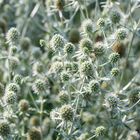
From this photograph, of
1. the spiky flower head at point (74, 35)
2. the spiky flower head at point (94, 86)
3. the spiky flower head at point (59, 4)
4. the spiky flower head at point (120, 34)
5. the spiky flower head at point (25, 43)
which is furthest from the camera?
the spiky flower head at point (74, 35)

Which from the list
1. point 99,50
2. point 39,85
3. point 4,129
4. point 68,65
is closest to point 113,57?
point 99,50

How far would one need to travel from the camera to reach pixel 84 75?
7.41 ft

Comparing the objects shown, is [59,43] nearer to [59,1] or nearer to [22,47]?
[59,1]

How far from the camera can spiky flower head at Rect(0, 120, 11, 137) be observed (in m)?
2.17

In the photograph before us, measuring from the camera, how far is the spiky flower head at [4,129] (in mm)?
2170

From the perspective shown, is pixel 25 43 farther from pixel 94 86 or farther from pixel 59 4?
pixel 94 86

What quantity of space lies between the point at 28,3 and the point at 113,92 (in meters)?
2.09

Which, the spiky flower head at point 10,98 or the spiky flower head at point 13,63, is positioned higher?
the spiky flower head at point 13,63

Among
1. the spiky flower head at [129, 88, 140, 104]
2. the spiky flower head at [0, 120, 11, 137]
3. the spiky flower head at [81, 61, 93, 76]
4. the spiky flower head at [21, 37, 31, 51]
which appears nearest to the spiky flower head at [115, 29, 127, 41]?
the spiky flower head at [81, 61, 93, 76]

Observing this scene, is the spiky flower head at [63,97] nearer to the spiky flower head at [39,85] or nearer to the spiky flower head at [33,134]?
the spiky flower head at [39,85]

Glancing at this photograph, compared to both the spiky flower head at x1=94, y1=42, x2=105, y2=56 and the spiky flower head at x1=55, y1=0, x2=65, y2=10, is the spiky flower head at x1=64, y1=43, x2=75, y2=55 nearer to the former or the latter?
the spiky flower head at x1=94, y1=42, x2=105, y2=56

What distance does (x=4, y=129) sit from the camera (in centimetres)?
218

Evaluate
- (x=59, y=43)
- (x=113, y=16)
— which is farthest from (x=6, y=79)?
(x=113, y=16)

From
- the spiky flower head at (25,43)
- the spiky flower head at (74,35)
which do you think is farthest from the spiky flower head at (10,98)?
the spiky flower head at (74,35)
